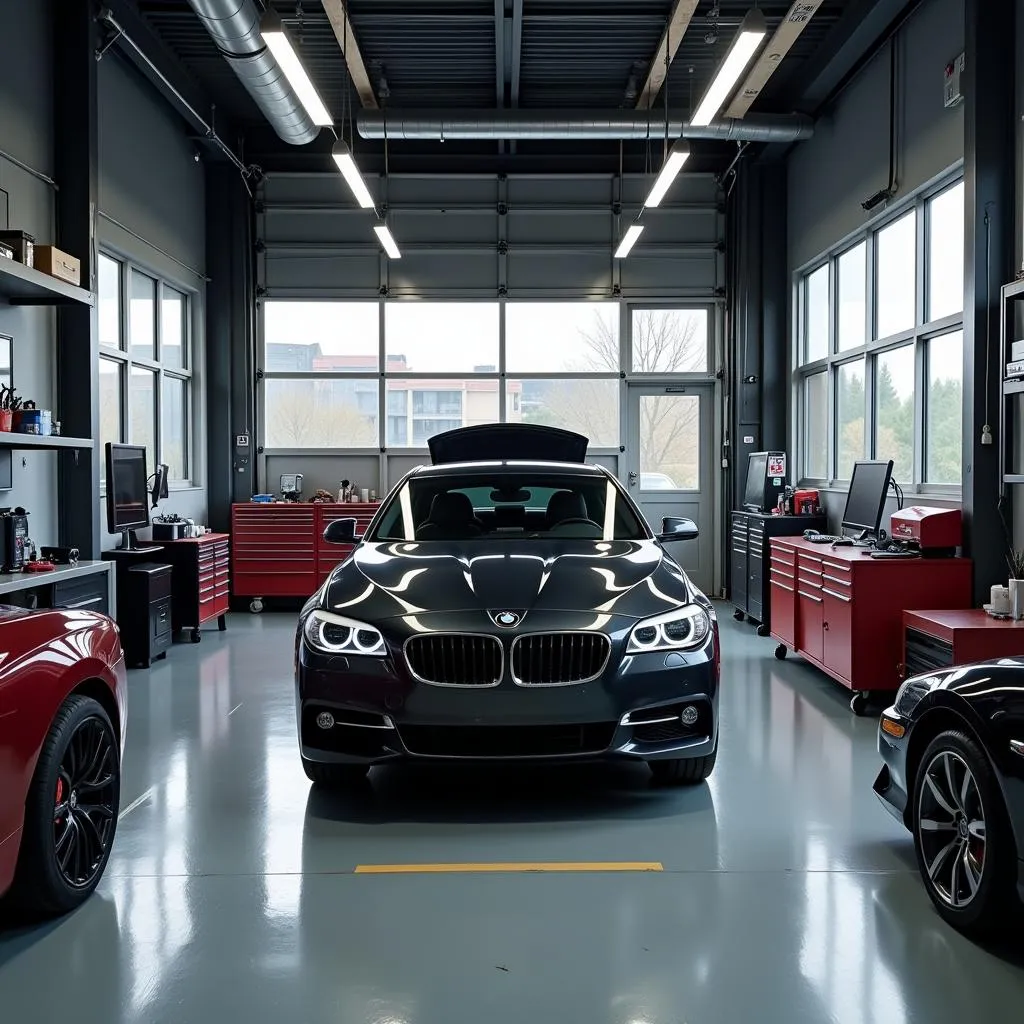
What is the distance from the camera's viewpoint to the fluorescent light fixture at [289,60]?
5.10 m

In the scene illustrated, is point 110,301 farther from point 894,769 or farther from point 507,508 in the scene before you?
point 894,769

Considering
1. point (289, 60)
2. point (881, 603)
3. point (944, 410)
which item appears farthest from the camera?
point (944, 410)

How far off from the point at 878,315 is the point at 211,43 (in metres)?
6.05

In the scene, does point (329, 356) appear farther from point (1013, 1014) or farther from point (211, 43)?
point (1013, 1014)

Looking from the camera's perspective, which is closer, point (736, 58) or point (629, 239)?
point (736, 58)

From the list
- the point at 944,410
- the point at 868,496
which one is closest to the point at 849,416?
the point at 944,410

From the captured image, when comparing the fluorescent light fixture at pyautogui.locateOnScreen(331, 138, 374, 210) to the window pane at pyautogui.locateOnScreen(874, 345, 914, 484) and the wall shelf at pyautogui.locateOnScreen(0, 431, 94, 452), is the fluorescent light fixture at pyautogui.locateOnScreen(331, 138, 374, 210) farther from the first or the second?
the window pane at pyautogui.locateOnScreen(874, 345, 914, 484)

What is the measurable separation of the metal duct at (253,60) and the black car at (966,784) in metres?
5.56

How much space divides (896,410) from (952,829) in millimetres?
5362

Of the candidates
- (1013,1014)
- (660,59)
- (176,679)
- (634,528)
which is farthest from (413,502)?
(660,59)

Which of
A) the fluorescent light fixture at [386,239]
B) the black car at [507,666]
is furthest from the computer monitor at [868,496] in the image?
the fluorescent light fixture at [386,239]

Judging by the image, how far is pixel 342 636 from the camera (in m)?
3.36

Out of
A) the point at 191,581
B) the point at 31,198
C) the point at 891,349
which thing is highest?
the point at 31,198

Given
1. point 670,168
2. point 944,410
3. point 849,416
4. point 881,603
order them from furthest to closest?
point 849,416 → point 670,168 → point 944,410 → point 881,603
